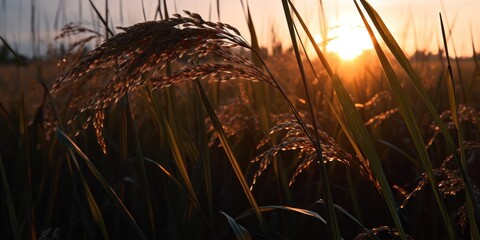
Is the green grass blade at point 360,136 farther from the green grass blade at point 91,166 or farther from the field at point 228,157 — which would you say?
the green grass blade at point 91,166

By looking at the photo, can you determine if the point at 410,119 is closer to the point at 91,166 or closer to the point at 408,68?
the point at 408,68

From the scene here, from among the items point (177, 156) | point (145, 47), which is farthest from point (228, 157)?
point (145, 47)

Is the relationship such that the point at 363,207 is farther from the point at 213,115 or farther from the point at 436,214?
the point at 213,115

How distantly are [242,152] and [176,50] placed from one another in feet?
6.86

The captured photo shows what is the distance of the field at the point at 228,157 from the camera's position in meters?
1.09

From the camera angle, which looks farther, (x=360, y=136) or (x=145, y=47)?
(x=360, y=136)

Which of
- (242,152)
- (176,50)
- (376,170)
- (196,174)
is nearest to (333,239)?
(376,170)

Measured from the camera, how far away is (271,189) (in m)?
2.66

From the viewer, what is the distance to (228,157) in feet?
4.50

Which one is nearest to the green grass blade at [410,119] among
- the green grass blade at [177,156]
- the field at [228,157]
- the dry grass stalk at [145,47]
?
the field at [228,157]

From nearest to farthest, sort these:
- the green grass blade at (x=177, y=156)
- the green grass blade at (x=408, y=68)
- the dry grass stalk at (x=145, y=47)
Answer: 1. the dry grass stalk at (x=145, y=47)
2. the green grass blade at (x=408, y=68)
3. the green grass blade at (x=177, y=156)

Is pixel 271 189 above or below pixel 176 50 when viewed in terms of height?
below

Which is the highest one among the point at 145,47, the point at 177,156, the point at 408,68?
the point at 145,47

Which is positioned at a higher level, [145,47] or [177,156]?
[145,47]
